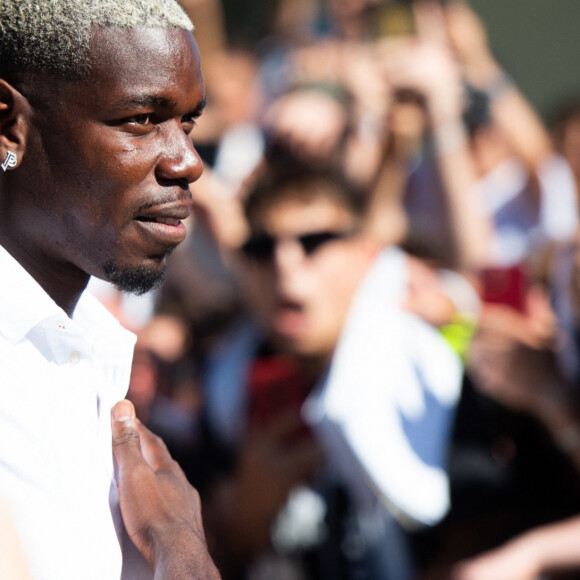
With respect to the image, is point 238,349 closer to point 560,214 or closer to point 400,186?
point 400,186

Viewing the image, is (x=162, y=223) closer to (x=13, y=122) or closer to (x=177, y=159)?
(x=177, y=159)

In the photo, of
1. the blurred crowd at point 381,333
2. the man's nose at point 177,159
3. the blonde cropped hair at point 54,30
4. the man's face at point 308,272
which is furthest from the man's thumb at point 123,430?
the man's face at point 308,272

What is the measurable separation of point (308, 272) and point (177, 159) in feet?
6.79

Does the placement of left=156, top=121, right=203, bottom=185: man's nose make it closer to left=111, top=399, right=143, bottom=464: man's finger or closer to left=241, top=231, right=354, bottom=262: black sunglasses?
left=111, top=399, right=143, bottom=464: man's finger

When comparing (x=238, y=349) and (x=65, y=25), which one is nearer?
(x=65, y=25)

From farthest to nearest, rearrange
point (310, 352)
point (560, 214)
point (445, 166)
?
point (560, 214) → point (445, 166) → point (310, 352)

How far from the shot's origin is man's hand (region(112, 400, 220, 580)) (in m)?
1.24

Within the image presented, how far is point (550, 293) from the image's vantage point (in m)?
3.16

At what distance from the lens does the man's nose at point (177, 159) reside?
1.25 metres

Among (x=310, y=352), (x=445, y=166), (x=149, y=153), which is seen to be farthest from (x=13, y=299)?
(x=445, y=166)

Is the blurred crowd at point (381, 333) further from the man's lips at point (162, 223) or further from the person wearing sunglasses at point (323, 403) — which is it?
the man's lips at point (162, 223)

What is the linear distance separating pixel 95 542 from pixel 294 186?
2.29 meters

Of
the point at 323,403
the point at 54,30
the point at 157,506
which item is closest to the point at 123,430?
the point at 157,506

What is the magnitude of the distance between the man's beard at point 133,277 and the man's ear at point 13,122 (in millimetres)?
193
